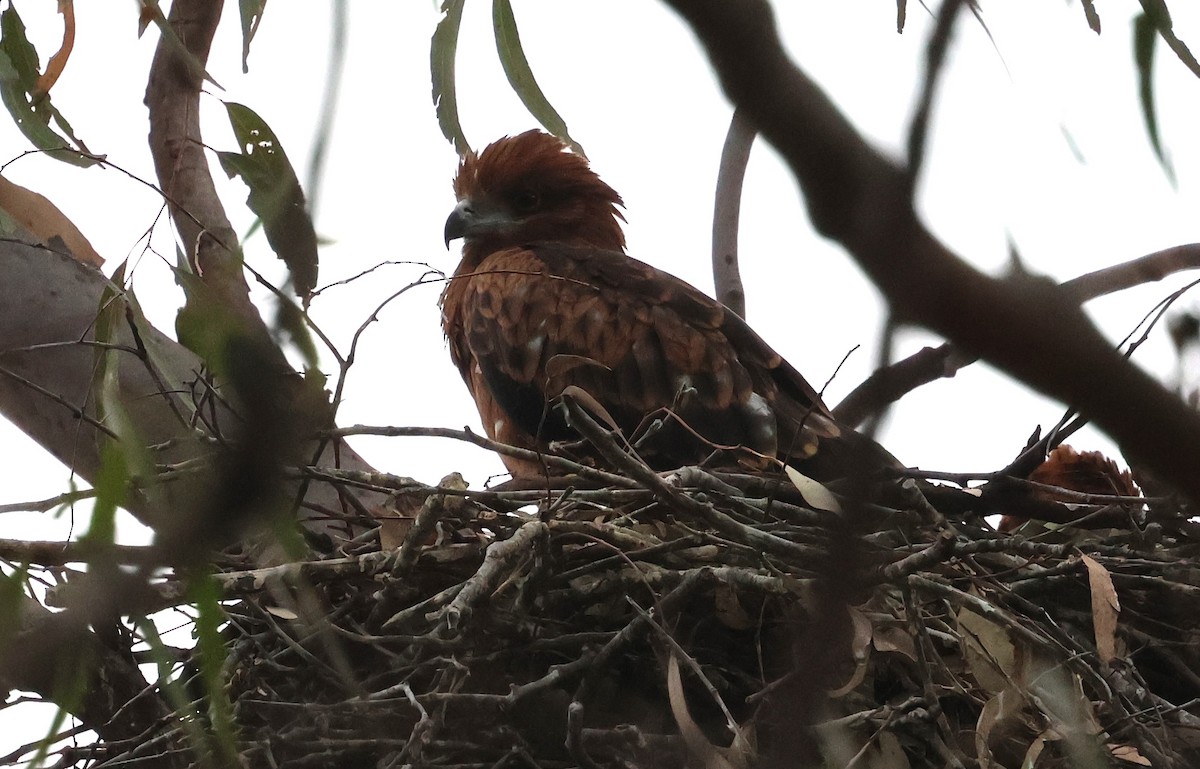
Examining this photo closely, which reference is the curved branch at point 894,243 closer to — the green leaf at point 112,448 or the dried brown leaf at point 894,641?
the green leaf at point 112,448

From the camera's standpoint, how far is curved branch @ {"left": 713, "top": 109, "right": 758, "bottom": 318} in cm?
515

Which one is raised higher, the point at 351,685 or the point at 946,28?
the point at 351,685

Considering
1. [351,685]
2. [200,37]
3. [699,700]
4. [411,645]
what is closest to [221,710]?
[351,685]

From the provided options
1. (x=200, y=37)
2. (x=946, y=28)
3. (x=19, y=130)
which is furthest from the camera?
(x=200, y=37)

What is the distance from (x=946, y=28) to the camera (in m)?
0.79

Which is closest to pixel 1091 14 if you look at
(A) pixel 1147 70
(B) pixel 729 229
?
(A) pixel 1147 70

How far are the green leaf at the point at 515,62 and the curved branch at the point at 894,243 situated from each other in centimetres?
263

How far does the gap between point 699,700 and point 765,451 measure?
116 centimetres

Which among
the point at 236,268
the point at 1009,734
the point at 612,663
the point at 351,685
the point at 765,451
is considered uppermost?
the point at 765,451

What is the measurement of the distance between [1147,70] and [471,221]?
4097mm

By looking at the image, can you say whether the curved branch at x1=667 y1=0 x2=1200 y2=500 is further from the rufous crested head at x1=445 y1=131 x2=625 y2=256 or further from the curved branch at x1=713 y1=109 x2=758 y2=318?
the rufous crested head at x1=445 y1=131 x2=625 y2=256

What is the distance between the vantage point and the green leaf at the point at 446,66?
127 inches

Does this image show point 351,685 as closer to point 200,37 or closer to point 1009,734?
point 1009,734

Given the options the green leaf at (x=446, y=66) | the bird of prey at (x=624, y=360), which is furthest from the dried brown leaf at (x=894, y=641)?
the green leaf at (x=446, y=66)
